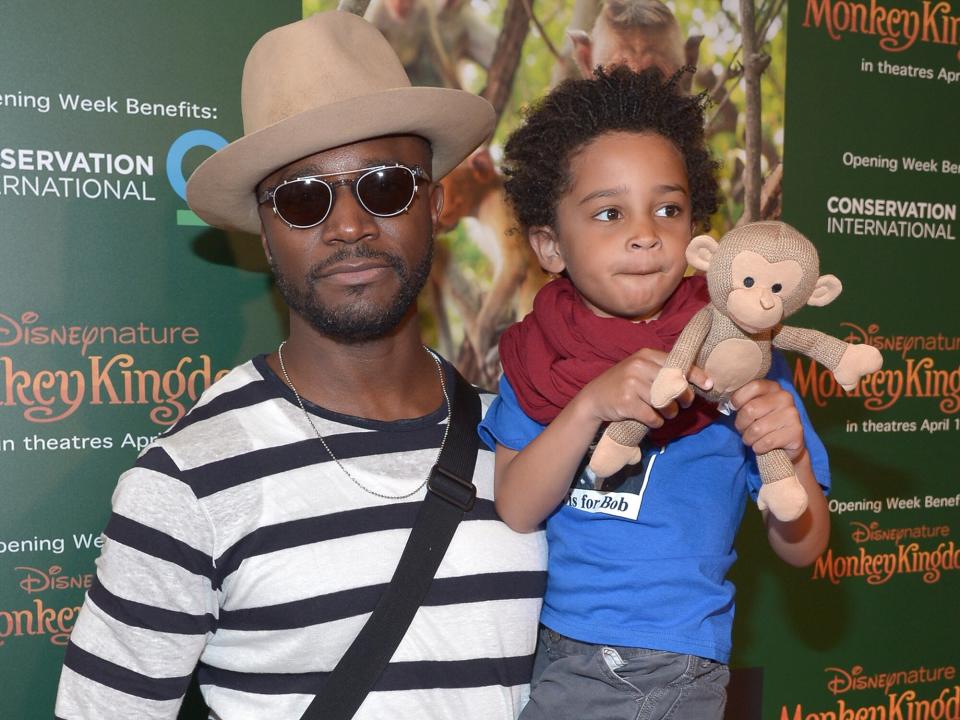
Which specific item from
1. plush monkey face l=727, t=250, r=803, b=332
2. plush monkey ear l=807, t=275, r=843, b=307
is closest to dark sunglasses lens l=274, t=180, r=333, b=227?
plush monkey face l=727, t=250, r=803, b=332

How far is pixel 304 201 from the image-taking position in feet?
5.96

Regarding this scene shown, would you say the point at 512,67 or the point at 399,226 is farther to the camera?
the point at 512,67

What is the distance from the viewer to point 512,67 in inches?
112

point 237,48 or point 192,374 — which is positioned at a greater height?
point 237,48

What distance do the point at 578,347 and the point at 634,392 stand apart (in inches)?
11.8

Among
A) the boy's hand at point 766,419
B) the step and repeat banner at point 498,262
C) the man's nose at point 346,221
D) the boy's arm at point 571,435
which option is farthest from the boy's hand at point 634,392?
the step and repeat banner at point 498,262

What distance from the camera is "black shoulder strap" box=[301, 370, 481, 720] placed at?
168 centimetres

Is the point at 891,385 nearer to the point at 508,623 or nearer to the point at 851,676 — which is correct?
the point at 851,676

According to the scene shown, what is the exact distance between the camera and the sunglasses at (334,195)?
181cm

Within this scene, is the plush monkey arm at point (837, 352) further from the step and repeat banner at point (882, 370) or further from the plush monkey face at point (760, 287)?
the step and repeat banner at point (882, 370)

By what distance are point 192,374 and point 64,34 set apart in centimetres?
97

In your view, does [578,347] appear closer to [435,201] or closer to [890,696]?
[435,201]

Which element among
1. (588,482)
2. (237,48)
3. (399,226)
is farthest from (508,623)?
(237,48)

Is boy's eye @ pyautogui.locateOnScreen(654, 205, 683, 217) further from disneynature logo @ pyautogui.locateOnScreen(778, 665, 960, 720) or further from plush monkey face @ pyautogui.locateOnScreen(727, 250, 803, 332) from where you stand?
disneynature logo @ pyautogui.locateOnScreen(778, 665, 960, 720)
